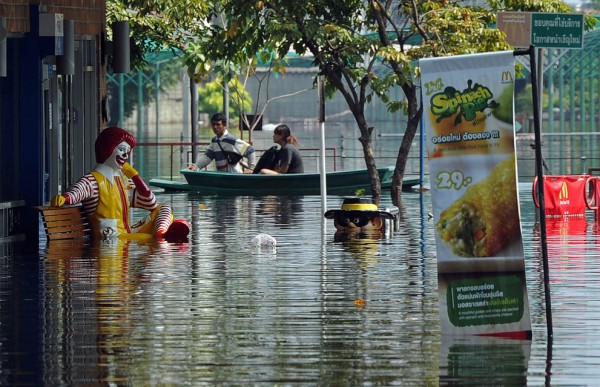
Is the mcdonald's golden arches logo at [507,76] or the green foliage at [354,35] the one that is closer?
the mcdonald's golden arches logo at [507,76]

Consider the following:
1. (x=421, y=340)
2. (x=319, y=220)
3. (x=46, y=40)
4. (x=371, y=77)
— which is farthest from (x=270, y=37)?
(x=421, y=340)

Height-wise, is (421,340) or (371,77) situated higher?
(371,77)

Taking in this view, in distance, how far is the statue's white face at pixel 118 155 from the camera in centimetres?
1852

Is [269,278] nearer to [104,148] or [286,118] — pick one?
[104,148]

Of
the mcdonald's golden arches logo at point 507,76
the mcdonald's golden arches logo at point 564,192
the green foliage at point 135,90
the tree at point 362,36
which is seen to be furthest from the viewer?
the green foliage at point 135,90

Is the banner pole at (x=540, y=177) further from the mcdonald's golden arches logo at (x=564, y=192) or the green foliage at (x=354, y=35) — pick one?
the green foliage at (x=354, y=35)

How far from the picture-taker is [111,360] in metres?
10.0

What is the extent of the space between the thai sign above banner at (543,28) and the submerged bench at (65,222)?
18.8 ft

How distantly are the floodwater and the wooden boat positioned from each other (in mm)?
9255

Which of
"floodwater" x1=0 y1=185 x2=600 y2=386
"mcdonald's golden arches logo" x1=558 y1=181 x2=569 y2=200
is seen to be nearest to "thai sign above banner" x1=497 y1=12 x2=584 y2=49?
"floodwater" x1=0 y1=185 x2=600 y2=386

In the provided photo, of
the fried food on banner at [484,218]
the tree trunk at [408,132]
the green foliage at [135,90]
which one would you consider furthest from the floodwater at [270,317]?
the green foliage at [135,90]

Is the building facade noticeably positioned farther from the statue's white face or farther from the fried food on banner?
the fried food on banner

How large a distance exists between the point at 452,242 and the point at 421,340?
798 millimetres

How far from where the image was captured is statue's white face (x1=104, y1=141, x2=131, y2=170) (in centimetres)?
1852
